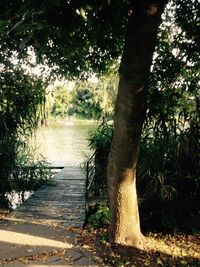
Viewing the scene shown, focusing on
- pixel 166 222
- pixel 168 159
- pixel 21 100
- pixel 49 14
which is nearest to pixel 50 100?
pixel 21 100

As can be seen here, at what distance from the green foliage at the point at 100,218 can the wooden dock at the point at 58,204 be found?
0.65 feet

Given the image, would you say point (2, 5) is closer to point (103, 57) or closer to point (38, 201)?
point (103, 57)

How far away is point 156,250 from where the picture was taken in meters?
5.87

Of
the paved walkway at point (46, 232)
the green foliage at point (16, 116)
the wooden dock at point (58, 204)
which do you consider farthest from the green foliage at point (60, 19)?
the wooden dock at point (58, 204)

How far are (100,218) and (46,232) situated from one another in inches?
47.8

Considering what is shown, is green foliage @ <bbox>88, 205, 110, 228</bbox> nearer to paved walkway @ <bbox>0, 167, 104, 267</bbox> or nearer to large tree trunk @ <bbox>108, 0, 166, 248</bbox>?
paved walkway @ <bbox>0, 167, 104, 267</bbox>

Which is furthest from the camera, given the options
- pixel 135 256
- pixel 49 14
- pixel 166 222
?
pixel 166 222

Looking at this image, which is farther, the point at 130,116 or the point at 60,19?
the point at 130,116

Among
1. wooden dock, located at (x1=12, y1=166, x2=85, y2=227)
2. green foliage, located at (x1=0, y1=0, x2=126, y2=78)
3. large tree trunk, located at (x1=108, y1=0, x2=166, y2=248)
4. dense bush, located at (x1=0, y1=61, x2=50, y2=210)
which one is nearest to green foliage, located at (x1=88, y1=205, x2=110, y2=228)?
wooden dock, located at (x1=12, y1=166, x2=85, y2=227)

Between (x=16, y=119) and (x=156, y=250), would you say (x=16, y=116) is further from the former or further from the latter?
(x=156, y=250)

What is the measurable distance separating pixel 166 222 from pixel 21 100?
4.52m

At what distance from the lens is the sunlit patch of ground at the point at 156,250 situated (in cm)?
534

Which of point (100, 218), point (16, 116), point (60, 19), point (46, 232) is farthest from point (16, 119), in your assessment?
point (60, 19)

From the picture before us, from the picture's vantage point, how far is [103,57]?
26.3ft
